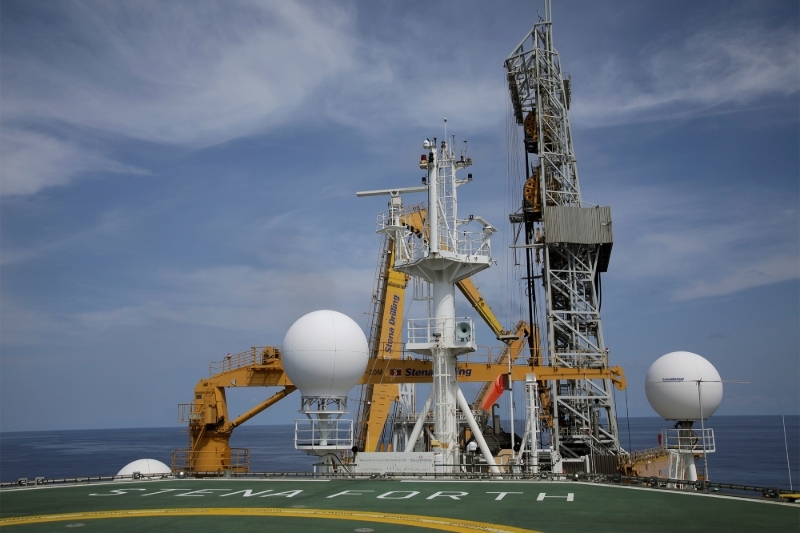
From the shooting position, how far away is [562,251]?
48.0 meters

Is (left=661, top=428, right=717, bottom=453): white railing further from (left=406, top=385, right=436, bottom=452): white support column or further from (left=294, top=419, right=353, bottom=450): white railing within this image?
(left=294, top=419, right=353, bottom=450): white railing

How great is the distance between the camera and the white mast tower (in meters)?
29.2

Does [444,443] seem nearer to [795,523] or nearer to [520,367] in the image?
[520,367]

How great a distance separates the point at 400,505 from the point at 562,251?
105 ft

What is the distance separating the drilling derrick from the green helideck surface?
65.9 ft

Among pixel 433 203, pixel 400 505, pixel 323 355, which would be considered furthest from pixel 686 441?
pixel 400 505

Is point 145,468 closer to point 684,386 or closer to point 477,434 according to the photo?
point 477,434

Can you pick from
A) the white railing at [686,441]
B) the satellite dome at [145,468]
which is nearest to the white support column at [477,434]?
the white railing at [686,441]

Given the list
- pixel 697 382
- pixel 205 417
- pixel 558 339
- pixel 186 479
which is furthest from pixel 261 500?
pixel 558 339

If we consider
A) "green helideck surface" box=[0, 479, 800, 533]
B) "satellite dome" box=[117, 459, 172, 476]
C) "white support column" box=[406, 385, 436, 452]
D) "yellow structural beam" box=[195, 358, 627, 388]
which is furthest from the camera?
"satellite dome" box=[117, 459, 172, 476]

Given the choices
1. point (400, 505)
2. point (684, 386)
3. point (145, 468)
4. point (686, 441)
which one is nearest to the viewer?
point (400, 505)

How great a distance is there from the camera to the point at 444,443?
94.5 feet

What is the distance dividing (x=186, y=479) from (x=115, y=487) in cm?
387

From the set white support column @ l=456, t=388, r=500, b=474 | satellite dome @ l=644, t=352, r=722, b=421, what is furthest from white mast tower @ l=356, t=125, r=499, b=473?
satellite dome @ l=644, t=352, r=722, b=421
